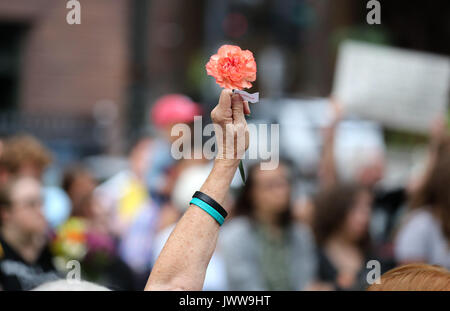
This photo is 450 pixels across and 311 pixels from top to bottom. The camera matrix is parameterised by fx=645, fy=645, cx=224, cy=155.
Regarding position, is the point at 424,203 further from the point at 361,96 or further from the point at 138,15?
the point at 138,15

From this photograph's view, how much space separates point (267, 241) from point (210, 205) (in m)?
2.11

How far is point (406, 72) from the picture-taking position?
178 inches

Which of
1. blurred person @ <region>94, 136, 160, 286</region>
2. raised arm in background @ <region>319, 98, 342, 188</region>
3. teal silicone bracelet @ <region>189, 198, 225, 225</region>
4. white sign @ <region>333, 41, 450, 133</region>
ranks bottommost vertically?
blurred person @ <region>94, 136, 160, 286</region>

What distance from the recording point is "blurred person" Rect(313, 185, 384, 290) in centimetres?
357

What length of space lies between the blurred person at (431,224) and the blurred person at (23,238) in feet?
6.16

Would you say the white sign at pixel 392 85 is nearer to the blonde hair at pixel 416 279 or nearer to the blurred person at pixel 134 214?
the blurred person at pixel 134 214

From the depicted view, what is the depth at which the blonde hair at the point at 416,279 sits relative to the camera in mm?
1689

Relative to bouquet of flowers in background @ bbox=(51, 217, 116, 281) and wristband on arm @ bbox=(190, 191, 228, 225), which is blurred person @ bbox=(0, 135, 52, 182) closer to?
bouquet of flowers in background @ bbox=(51, 217, 116, 281)

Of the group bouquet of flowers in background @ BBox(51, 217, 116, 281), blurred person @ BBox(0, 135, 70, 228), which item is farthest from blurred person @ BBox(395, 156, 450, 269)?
blurred person @ BBox(0, 135, 70, 228)

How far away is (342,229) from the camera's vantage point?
12.1 feet


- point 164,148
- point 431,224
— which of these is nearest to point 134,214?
point 164,148

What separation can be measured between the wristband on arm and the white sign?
9.28 ft
